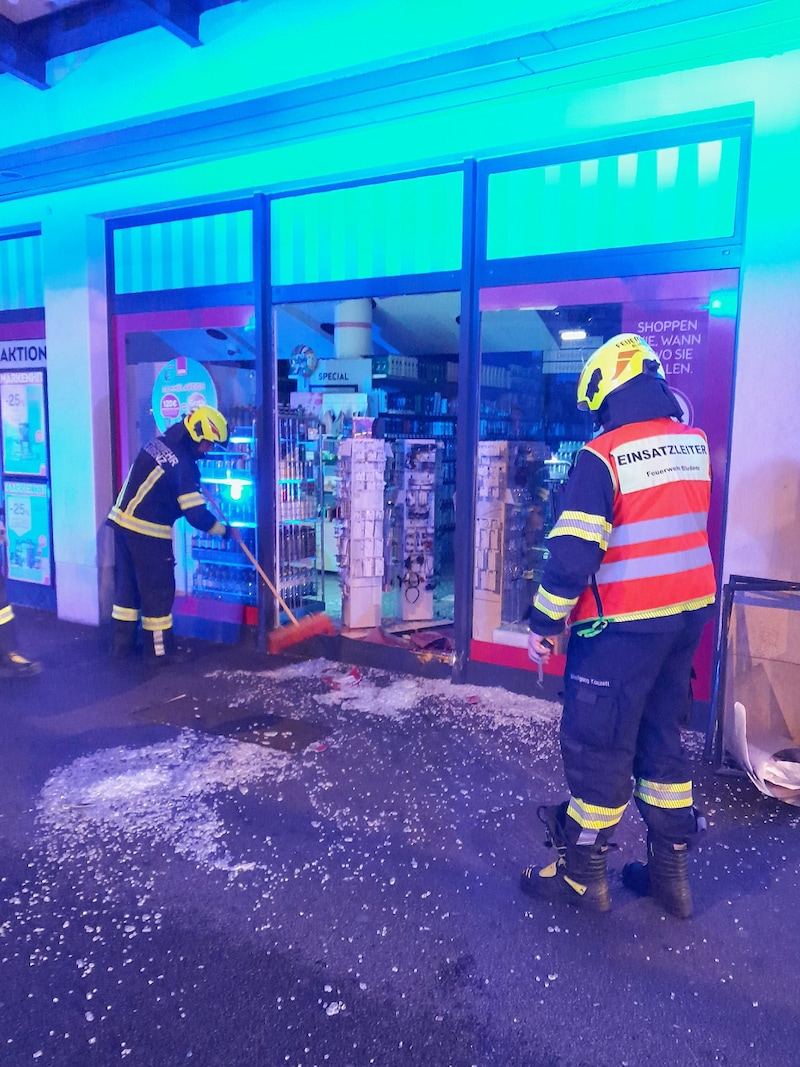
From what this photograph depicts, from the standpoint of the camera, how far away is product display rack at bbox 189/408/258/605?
6.73 meters

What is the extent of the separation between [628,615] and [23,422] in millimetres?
6953

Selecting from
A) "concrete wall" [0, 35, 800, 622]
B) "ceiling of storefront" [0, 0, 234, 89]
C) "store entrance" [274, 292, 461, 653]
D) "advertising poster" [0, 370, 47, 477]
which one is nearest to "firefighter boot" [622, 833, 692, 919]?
"concrete wall" [0, 35, 800, 622]

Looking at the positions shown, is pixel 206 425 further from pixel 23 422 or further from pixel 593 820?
pixel 593 820

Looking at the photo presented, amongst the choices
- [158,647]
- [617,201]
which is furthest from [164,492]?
[617,201]

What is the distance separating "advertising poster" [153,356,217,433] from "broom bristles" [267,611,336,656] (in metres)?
2.09

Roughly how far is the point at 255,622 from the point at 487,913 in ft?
13.3

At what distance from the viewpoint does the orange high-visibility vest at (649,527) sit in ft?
9.65

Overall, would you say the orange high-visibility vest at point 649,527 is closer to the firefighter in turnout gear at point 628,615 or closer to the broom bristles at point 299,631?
the firefighter in turnout gear at point 628,615

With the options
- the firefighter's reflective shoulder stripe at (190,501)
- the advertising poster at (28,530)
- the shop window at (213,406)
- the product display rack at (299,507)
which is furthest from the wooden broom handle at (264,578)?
the advertising poster at (28,530)

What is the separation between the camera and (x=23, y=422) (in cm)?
789

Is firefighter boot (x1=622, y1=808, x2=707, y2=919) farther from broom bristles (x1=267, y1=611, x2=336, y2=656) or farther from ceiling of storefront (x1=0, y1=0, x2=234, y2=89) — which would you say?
ceiling of storefront (x1=0, y1=0, x2=234, y2=89)

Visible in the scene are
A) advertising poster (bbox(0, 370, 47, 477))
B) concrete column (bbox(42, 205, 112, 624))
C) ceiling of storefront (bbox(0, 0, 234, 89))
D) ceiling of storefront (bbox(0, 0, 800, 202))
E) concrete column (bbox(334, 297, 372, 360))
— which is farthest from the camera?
concrete column (bbox(334, 297, 372, 360))

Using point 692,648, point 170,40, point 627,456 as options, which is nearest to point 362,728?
point 692,648

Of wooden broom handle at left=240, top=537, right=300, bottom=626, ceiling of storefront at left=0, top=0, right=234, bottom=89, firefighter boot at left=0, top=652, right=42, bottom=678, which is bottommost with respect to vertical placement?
firefighter boot at left=0, top=652, right=42, bottom=678
